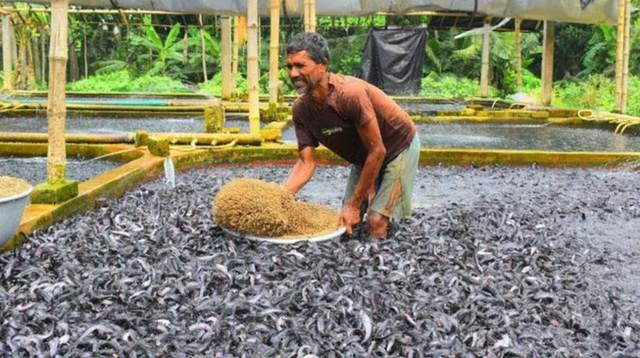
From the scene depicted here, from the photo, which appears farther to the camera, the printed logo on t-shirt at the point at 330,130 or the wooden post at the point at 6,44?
the wooden post at the point at 6,44

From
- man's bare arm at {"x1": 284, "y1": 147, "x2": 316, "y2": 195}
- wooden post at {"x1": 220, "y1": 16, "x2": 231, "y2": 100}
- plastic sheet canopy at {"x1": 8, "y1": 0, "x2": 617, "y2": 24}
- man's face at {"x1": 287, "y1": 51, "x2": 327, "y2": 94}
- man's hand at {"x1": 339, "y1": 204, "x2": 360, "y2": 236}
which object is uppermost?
plastic sheet canopy at {"x1": 8, "y1": 0, "x2": 617, "y2": 24}

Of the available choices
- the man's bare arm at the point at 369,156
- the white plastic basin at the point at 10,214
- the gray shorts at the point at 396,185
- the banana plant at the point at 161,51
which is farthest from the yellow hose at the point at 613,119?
the banana plant at the point at 161,51

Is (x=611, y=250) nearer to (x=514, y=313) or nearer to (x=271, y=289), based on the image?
(x=514, y=313)

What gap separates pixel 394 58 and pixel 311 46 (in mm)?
14379

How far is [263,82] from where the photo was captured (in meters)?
20.1

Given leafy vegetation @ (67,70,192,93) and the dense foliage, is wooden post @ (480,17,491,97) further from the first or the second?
leafy vegetation @ (67,70,192,93)

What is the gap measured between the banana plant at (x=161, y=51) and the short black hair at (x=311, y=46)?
17.9 m

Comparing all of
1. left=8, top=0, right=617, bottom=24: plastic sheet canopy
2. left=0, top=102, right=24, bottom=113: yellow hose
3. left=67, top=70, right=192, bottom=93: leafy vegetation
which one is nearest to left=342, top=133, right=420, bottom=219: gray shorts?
left=8, top=0, right=617, bottom=24: plastic sheet canopy

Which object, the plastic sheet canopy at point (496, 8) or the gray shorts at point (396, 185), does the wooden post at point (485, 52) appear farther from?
the gray shorts at point (396, 185)

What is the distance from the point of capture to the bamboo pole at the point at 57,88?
4.18 meters

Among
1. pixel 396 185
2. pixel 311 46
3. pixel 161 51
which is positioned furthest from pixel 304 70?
pixel 161 51

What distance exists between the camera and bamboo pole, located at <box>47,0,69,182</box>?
13.7 ft

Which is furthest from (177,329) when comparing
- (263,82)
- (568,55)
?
(568,55)

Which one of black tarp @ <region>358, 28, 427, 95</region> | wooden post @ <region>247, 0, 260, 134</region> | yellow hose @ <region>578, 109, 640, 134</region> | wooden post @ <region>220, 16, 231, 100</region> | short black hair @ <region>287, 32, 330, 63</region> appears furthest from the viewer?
black tarp @ <region>358, 28, 427, 95</region>
